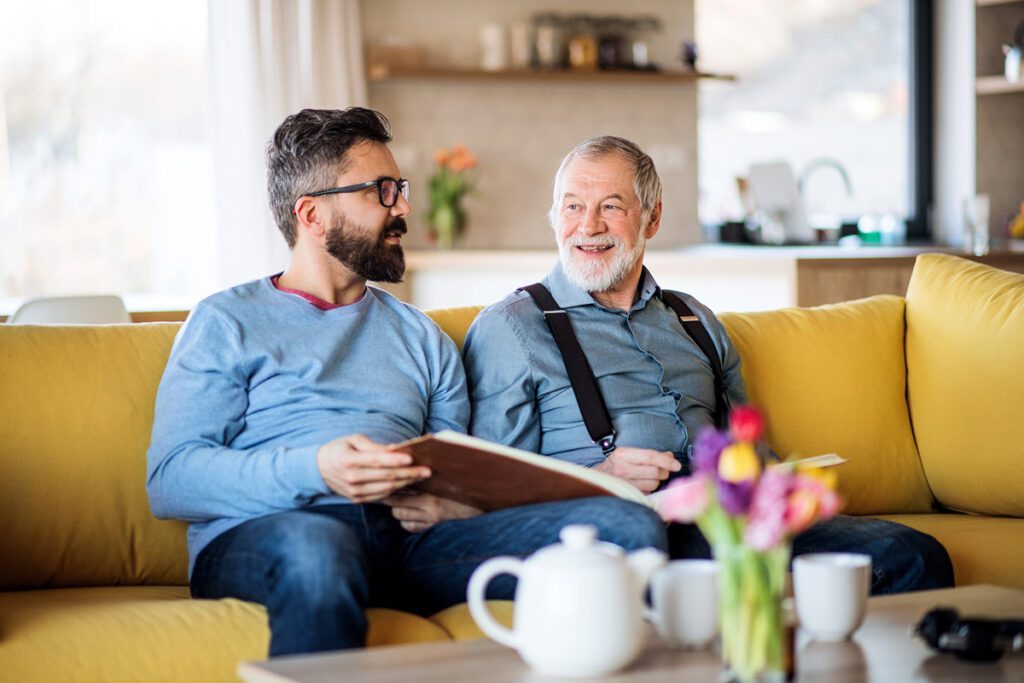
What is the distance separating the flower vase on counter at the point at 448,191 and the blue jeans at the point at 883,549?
3523 mm

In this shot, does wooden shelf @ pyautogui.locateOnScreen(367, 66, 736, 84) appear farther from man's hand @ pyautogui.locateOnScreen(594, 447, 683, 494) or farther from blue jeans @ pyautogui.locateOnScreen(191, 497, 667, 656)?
blue jeans @ pyautogui.locateOnScreen(191, 497, 667, 656)

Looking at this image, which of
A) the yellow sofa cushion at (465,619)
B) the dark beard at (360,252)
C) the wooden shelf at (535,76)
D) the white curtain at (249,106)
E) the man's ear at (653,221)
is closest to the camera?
the yellow sofa cushion at (465,619)

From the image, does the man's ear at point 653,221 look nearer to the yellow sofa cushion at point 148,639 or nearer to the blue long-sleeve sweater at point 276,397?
the blue long-sleeve sweater at point 276,397

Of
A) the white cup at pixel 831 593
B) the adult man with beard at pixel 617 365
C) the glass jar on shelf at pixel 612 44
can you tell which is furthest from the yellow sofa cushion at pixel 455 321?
the glass jar on shelf at pixel 612 44

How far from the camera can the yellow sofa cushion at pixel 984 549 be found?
8.13 ft

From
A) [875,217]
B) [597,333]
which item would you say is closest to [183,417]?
[597,333]

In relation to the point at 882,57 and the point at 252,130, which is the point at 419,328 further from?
the point at 882,57

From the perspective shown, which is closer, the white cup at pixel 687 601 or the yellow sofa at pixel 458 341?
the white cup at pixel 687 601

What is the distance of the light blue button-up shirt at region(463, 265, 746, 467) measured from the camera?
2.47m

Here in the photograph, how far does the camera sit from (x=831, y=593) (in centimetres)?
153

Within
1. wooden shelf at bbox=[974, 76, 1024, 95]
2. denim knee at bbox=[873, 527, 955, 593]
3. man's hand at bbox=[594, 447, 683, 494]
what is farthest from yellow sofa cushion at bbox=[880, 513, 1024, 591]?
wooden shelf at bbox=[974, 76, 1024, 95]

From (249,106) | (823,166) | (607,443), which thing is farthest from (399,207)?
(823,166)

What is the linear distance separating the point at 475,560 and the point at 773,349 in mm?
1072

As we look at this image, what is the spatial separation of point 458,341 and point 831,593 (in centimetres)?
129
